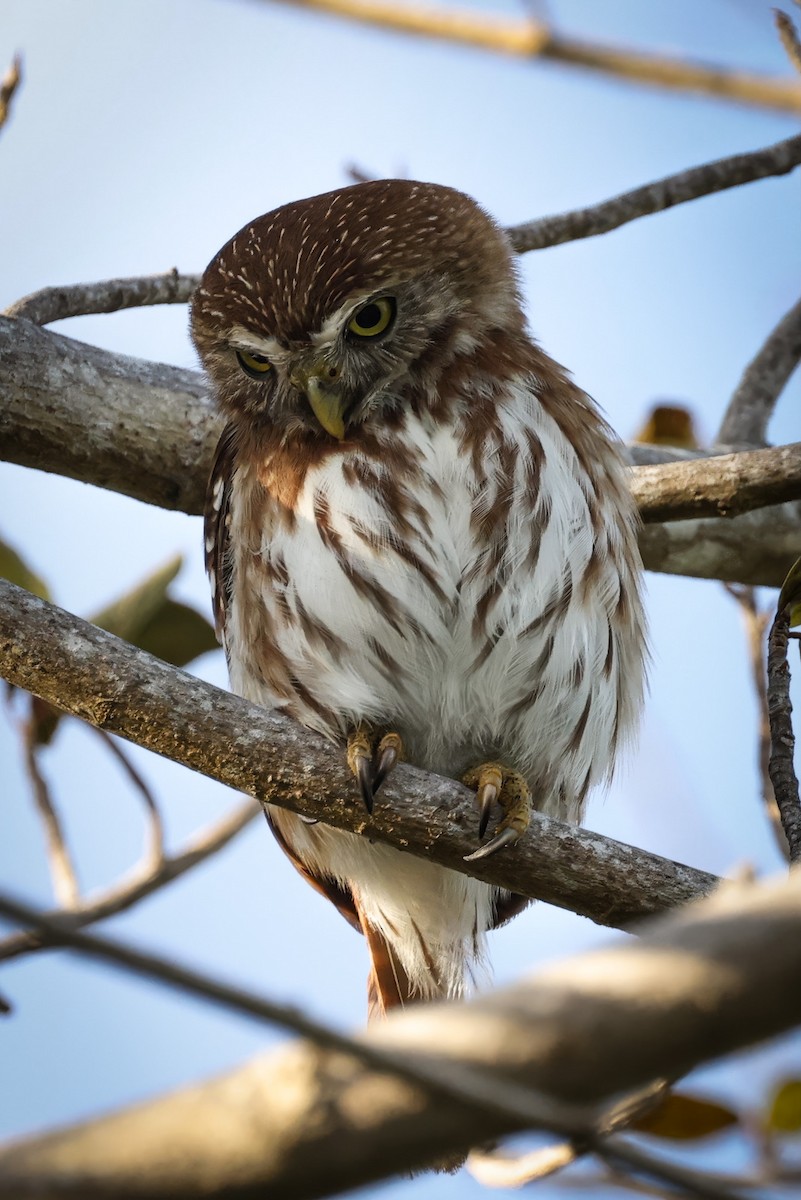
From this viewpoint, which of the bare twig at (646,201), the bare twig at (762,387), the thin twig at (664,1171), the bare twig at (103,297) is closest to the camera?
the thin twig at (664,1171)

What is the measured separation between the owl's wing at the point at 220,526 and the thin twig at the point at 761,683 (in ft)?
4.88

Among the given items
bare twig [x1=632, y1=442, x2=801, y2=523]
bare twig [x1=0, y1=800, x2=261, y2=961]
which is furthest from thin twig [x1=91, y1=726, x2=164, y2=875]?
bare twig [x1=632, y1=442, x2=801, y2=523]

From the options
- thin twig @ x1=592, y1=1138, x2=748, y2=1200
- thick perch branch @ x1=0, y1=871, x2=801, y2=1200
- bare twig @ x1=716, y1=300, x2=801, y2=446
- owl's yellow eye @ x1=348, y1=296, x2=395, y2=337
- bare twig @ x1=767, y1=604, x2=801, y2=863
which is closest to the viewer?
thick perch branch @ x1=0, y1=871, x2=801, y2=1200

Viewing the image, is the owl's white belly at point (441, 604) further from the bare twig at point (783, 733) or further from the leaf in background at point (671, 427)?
the leaf in background at point (671, 427)

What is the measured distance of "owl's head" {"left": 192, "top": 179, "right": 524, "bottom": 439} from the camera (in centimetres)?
336

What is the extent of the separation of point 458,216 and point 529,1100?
10.2 ft

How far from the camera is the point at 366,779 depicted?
2863mm

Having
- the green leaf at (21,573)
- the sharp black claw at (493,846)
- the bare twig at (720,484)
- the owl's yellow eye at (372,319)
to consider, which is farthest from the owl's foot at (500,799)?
the green leaf at (21,573)

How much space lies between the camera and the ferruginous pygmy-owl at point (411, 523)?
3.28 meters

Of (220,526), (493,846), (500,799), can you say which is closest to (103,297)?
(220,526)

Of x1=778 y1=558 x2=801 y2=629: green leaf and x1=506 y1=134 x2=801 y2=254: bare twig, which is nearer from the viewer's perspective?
x1=778 y1=558 x2=801 y2=629: green leaf

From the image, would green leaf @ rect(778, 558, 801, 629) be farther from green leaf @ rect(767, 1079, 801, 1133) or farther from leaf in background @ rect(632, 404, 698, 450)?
leaf in background @ rect(632, 404, 698, 450)

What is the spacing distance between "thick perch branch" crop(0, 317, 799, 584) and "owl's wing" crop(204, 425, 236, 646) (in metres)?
0.23

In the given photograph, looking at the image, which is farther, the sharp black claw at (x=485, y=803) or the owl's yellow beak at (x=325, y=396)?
the owl's yellow beak at (x=325, y=396)
